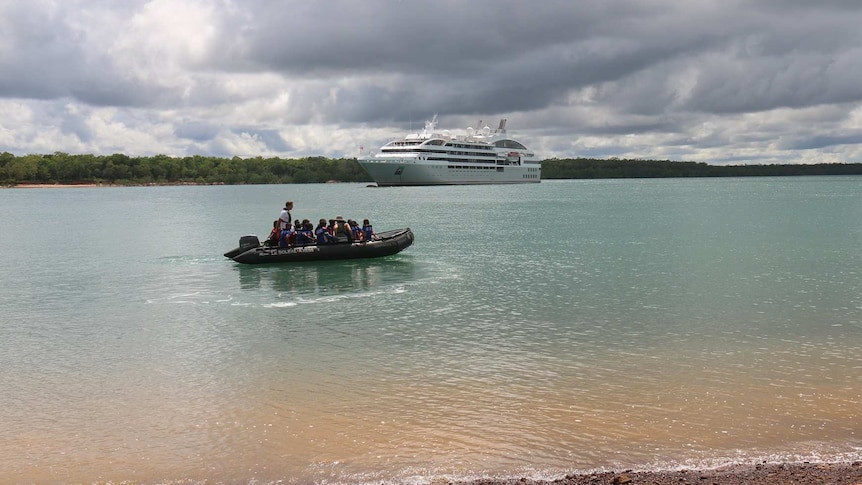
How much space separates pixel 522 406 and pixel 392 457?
8.11 feet

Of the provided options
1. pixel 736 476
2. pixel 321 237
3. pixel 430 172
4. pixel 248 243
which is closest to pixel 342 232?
pixel 321 237

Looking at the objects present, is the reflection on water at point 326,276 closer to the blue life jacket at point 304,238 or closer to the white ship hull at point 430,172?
the blue life jacket at point 304,238

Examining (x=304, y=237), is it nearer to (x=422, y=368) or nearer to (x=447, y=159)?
(x=422, y=368)

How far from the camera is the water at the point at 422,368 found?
26.9 ft

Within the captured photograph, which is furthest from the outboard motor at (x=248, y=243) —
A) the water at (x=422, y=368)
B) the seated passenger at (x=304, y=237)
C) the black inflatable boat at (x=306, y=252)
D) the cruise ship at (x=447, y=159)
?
the cruise ship at (x=447, y=159)

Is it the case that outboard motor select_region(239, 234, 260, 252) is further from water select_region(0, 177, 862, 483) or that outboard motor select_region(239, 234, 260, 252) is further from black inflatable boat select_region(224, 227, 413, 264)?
water select_region(0, 177, 862, 483)

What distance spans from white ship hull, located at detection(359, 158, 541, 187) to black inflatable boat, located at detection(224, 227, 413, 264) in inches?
3796

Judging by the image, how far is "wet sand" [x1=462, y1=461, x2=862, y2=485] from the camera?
6.87 meters

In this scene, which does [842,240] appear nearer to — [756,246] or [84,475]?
[756,246]

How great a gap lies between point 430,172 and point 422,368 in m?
116

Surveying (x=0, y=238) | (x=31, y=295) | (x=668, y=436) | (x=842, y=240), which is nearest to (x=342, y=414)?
(x=668, y=436)

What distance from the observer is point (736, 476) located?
280 inches

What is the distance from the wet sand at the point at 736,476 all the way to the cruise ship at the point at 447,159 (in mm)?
116848

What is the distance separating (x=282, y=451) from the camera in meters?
8.35
